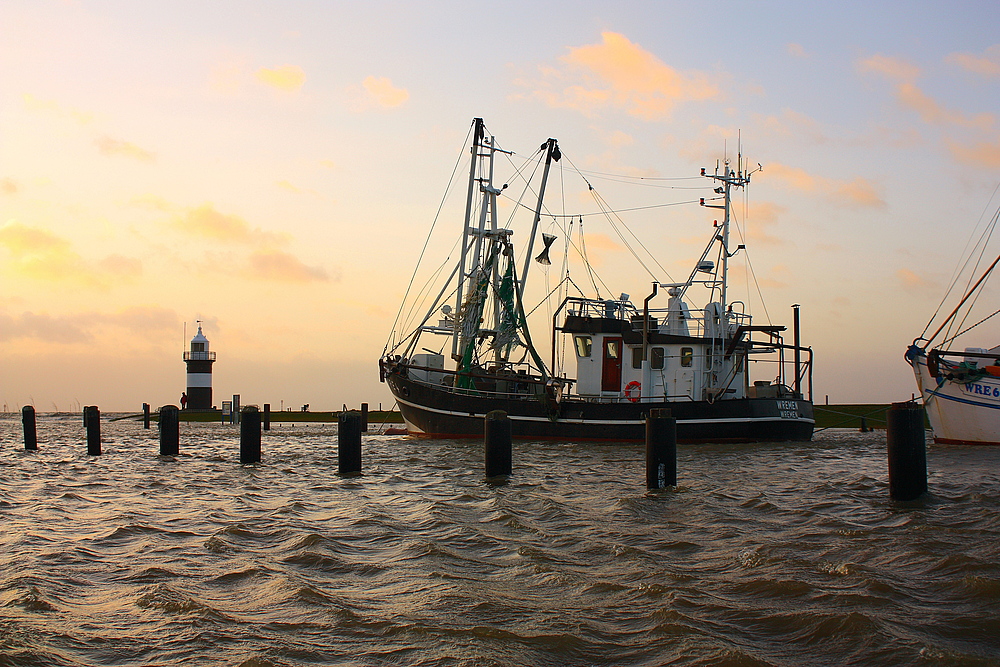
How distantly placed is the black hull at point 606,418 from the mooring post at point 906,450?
42.4 ft

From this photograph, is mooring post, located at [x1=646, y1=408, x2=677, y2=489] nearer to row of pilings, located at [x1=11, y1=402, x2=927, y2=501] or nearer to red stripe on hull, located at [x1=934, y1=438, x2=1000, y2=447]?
row of pilings, located at [x1=11, y1=402, x2=927, y2=501]

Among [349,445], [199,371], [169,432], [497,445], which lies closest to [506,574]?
[497,445]

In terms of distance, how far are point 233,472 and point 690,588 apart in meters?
12.4

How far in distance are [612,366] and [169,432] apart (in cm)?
1387

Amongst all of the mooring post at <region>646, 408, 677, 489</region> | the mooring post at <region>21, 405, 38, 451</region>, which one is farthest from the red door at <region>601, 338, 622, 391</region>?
the mooring post at <region>21, 405, 38, 451</region>

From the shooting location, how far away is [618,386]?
2650 centimetres

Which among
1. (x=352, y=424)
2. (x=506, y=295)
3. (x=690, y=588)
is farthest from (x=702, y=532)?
(x=506, y=295)

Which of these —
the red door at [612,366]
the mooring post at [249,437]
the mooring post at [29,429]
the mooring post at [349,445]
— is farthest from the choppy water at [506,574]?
the red door at [612,366]

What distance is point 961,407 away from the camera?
21.2 metres

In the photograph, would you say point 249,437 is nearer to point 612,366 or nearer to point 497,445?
point 497,445

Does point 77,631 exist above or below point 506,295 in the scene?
below

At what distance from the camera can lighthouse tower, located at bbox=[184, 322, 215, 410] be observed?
51.9 metres

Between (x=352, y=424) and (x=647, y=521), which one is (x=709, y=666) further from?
(x=352, y=424)

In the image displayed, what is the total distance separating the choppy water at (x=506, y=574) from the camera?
4906 millimetres
